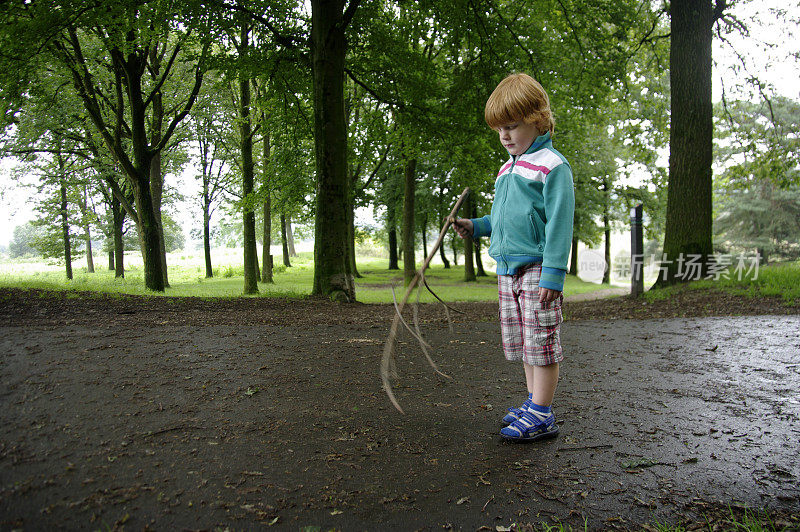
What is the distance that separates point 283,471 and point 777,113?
31336mm

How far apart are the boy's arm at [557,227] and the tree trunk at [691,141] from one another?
26.3 feet

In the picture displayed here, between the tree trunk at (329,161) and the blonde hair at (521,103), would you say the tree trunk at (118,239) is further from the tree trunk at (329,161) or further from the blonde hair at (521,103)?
the blonde hair at (521,103)

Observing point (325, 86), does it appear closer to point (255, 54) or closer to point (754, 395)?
point (255, 54)

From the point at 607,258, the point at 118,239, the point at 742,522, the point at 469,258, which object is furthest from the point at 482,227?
the point at 607,258

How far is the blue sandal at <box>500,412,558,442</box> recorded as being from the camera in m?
2.88

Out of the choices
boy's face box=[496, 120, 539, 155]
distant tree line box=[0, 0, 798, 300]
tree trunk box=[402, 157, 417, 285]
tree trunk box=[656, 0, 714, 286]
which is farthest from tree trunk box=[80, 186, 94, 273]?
boy's face box=[496, 120, 539, 155]

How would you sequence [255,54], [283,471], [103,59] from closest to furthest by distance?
[283,471] < [255,54] < [103,59]

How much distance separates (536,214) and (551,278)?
0.43 meters

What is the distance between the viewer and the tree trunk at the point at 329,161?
9.38 m

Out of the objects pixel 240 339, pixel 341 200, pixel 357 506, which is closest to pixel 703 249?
pixel 341 200

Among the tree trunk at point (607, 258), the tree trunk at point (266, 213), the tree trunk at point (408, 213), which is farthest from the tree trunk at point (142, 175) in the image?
the tree trunk at point (607, 258)

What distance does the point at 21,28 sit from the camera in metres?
9.20

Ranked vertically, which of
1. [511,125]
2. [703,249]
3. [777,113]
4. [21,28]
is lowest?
[703,249]

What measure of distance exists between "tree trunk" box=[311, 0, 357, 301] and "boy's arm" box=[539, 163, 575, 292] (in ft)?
22.5
